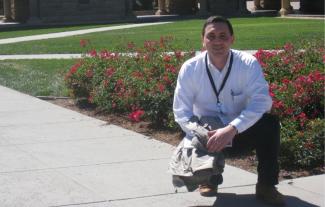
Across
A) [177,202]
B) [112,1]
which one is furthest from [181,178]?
[112,1]

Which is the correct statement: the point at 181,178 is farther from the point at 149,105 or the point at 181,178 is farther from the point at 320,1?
the point at 320,1

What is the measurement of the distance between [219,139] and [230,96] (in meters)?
0.50

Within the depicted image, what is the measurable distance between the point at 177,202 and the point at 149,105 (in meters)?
3.36

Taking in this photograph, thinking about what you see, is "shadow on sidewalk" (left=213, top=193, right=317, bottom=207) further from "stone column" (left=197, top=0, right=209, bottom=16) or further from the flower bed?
"stone column" (left=197, top=0, right=209, bottom=16)

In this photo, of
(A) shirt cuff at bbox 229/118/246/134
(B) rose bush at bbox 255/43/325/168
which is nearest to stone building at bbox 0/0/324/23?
(B) rose bush at bbox 255/43/325/168

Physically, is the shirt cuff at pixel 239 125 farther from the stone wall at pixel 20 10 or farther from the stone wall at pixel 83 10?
the stone wall at pixel 20 10

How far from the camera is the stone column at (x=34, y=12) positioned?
134 feet

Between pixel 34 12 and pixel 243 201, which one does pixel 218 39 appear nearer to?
pixel 243 201

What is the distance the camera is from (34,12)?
135 ft

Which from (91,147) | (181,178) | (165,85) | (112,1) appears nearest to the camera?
(181,178)

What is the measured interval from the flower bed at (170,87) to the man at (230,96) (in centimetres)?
117

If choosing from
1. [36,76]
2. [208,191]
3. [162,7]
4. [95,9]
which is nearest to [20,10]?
[95,9]

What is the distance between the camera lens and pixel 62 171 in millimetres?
6574

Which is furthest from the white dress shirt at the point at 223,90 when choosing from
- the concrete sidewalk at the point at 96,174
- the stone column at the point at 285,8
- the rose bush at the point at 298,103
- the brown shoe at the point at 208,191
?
the stone column at the point at 285,8
